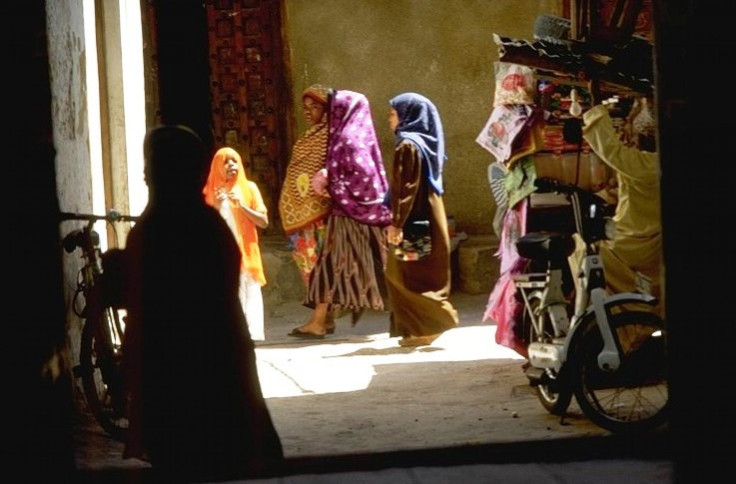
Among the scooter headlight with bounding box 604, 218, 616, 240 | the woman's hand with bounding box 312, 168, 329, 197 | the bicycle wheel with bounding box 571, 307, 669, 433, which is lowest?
the bicycle wheel with bounding box 571, 307, 669, 433

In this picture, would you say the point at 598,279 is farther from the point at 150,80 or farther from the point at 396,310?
the point at 150,80

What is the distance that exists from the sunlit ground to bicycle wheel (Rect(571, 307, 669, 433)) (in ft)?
5.56

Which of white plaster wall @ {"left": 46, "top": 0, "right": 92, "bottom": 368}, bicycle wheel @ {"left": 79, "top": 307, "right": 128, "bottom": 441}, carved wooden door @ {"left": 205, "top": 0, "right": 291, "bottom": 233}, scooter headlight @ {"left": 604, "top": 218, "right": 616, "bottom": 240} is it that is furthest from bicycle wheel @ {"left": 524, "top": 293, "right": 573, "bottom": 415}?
carved wooden door @ {"left": 205, "top": 0, "right": 291, "bottom": 233}

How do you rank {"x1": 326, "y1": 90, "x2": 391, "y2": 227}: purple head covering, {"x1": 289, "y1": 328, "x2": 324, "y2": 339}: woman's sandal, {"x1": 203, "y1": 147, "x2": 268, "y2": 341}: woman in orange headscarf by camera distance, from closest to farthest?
{"x1": 203, "y1": 147, "x2": 268, "y2": 341}: woman in orange headscarf → {"x1": 326, "y1": 90, "x2": 391, "y2": 227}: purple head covering → {"x1": 289, "y1": 328, "x2": 324, "y2": 339}: woman's sandal

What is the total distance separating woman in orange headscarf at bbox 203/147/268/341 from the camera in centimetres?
973

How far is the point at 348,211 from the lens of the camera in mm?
10531

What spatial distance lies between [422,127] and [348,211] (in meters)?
0.99

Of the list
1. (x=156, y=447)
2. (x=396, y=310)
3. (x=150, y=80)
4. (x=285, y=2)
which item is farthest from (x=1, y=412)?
(x=285, y=2)

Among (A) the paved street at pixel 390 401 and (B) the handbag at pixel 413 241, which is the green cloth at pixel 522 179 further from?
(B) the handbag at pixel 413 241

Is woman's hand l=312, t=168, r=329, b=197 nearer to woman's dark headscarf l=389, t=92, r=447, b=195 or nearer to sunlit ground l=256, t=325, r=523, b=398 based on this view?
woman's dark headscarf l=389, t=92, r=447, b=195

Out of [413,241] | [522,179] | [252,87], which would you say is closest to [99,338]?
[522,179]

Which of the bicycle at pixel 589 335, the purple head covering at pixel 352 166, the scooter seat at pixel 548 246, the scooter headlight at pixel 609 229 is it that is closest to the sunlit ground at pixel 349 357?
the purple head covering at pixel 352 166

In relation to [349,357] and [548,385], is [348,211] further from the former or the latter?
[548,385]

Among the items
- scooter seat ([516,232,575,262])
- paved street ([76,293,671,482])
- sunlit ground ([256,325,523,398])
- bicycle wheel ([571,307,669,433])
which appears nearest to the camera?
paved street ([76,293,671,482])
